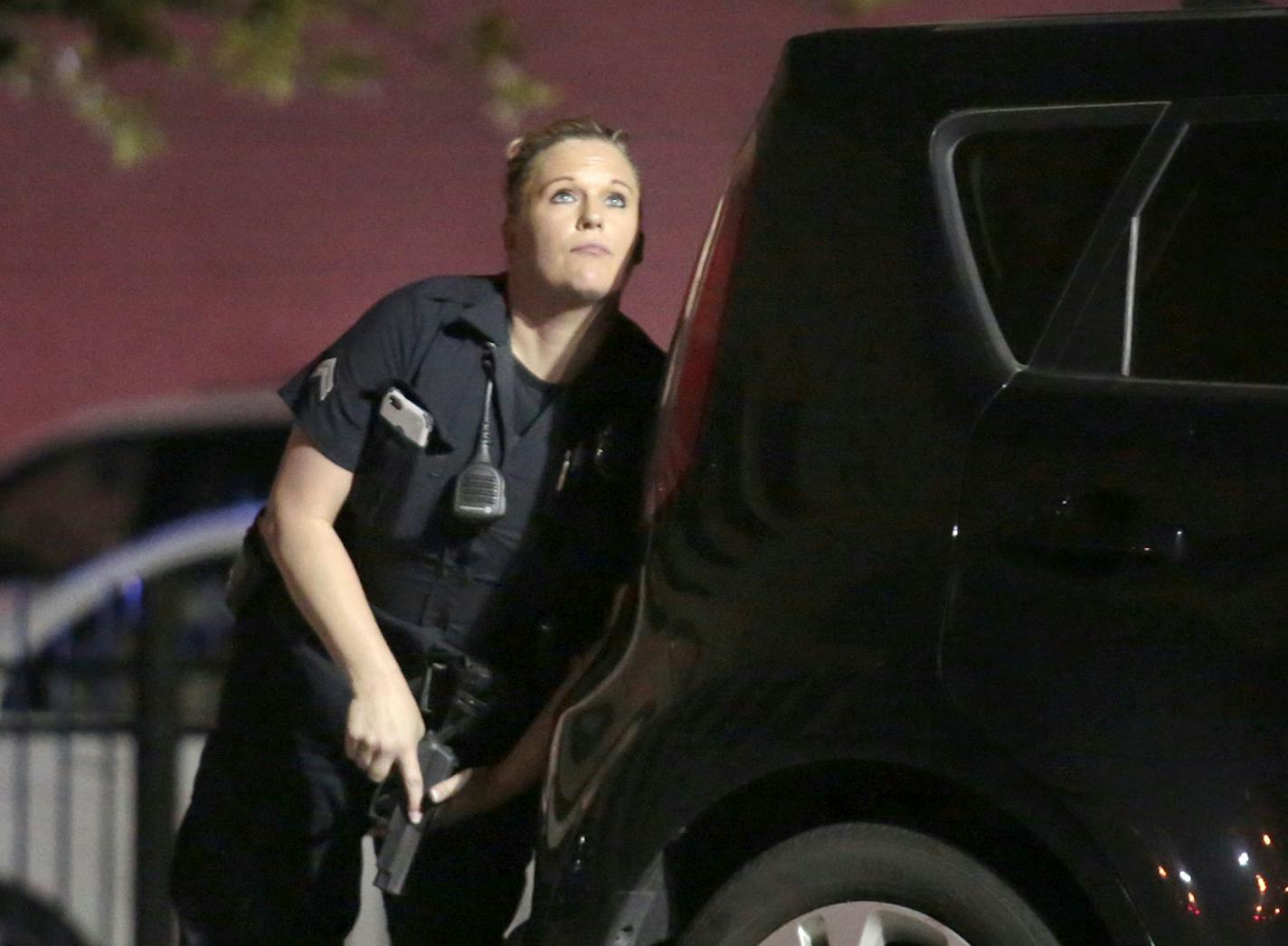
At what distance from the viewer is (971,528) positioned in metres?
2.85

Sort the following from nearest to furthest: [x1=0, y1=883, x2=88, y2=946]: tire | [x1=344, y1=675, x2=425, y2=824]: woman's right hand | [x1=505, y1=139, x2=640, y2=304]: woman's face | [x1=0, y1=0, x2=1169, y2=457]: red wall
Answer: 1. [x1=344, y1=675, x2=425, y2=824]: woman's right hand
2. [x1=505, y1=139, x2=640, y2=304]: woman's face
3. [x1=0, y1=883, x2=88, y2=946]: tire
4. [x1=0, y1=0, x2=1169, y2=457]: red wall

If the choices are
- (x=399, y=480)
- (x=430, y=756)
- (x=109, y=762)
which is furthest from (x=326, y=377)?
(x=109, y=762)

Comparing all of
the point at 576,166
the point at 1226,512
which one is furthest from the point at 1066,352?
the point at 576,166

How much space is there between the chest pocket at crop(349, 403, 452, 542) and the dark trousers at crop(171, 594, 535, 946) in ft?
0.87

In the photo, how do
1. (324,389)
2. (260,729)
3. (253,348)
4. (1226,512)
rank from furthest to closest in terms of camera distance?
(253,348) < (260,729) < (324,389) < (1226,512)

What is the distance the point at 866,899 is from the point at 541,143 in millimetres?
1207

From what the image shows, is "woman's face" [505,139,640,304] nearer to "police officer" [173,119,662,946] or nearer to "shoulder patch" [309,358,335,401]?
"police officer" [173,119,662,946]

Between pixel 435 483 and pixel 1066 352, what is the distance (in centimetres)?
94

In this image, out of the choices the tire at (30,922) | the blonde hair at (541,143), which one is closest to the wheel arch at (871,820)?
the blonde hair at (541,143)

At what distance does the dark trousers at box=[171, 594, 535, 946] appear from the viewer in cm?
355

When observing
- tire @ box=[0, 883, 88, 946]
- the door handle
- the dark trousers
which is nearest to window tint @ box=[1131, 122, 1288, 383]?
the door handle

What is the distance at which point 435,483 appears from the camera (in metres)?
3.36

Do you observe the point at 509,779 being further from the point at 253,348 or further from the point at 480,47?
the point at 253,348

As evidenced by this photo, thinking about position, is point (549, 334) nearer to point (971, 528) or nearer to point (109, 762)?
point (971, 528)
